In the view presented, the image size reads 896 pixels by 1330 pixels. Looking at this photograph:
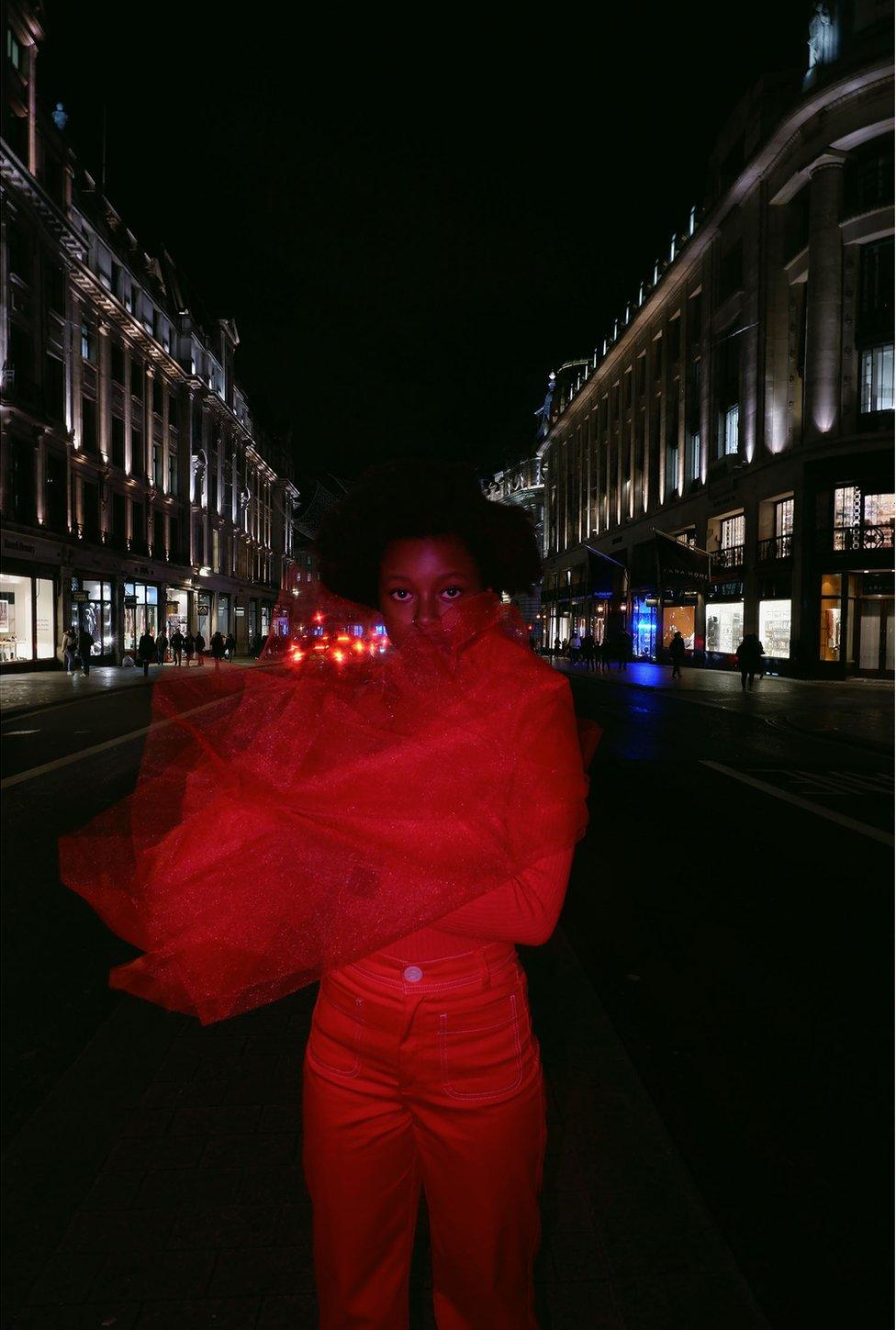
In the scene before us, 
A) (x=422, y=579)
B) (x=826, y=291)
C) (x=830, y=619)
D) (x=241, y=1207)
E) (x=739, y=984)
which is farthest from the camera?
(x=830, y=619)

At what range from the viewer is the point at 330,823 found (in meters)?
1.29

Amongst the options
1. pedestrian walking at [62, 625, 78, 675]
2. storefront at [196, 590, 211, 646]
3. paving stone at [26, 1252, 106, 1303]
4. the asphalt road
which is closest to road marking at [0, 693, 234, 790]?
the asphalt road

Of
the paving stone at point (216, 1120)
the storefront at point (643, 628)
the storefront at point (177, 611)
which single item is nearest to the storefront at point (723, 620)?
the storefront at point (643, 628)

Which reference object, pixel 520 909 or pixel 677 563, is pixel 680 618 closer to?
pixel 677 563

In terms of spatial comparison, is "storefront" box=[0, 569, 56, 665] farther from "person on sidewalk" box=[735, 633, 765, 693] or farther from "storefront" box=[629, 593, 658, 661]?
"storefront" box=[629, 593, 658, 661]

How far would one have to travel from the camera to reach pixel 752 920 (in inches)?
202

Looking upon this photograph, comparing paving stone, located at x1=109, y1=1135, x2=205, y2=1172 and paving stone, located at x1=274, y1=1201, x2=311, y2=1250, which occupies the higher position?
paving stone, located at x1=109, y1=1135, x2=205, y2=1172

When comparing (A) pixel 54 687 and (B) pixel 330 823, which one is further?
(A) pixel 54 687

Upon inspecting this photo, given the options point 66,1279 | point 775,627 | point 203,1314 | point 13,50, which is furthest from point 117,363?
point 203,1314

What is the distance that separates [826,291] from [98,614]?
112ft

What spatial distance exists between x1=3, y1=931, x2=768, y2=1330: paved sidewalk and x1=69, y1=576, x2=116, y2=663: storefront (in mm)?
34463

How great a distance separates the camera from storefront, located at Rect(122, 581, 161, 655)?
40.8 metres

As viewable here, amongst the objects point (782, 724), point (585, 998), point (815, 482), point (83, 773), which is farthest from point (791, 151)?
point (585, 998)

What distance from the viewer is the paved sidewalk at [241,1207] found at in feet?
7.03
